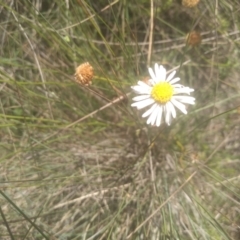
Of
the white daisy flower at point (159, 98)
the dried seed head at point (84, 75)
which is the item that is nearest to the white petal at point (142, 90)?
the white daisy flower at point (159, 98)

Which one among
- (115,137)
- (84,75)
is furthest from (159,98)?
(115,137)

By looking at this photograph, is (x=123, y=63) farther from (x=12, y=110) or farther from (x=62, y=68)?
(x=12, y=110)

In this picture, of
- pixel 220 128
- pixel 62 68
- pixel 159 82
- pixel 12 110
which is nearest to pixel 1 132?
pixel 12 110

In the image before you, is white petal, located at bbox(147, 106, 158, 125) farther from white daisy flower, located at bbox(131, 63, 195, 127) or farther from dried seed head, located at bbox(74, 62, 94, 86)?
dried seed head, located at bbox(74, 62, 94, 86)

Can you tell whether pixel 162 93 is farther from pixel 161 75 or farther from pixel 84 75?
pixel 84 75

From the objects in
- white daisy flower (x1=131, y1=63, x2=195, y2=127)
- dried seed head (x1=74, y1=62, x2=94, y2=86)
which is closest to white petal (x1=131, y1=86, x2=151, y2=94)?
white daisy flower (x1=131, y1=63, x2=195, y2=127)

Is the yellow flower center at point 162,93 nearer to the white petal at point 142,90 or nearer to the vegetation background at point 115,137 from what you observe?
the white petal at point 142,90
